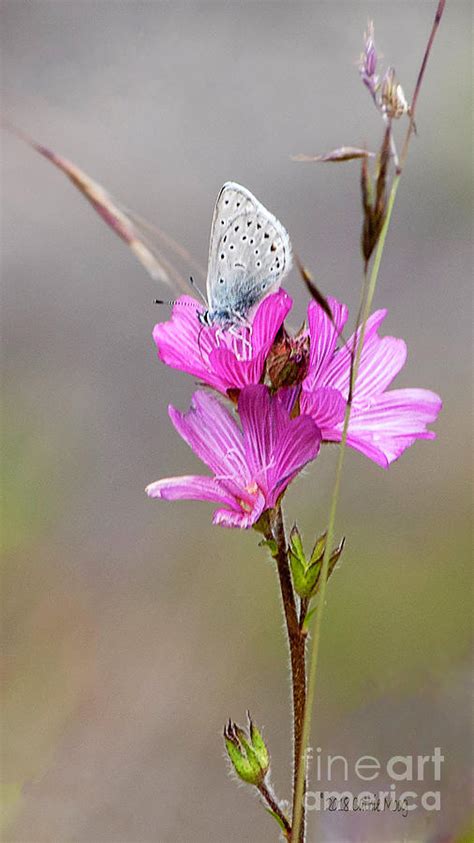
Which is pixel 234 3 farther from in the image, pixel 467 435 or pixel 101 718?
pixel 101 718

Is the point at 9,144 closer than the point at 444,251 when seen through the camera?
No

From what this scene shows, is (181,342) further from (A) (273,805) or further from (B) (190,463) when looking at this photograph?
(B) (190,463)

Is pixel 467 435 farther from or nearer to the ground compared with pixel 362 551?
farther from the ground

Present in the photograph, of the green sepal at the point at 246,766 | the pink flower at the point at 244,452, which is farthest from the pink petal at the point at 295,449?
the green sepal at the point at 246,766

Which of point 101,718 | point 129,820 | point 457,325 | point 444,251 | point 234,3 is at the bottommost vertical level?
point 129,820

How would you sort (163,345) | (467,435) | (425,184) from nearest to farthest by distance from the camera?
(163,345)
(467,435)
(425,184)

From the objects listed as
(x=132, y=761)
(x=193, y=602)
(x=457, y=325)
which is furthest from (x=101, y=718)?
(x=457, y=325)

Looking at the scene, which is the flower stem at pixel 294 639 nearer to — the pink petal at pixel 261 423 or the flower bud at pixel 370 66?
the pink petal at pixel 261 423

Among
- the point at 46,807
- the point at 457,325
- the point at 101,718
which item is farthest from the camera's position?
the point at 457,325
